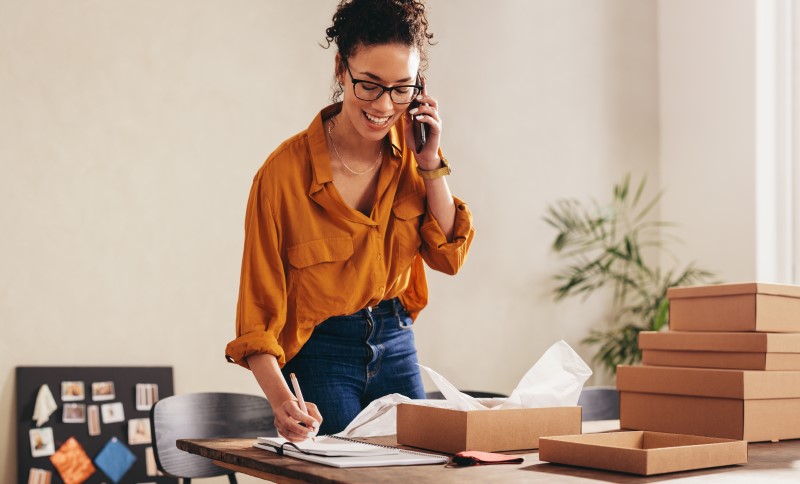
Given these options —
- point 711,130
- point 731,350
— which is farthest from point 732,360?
point 711,130

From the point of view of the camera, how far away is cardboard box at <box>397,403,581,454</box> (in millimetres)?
1311

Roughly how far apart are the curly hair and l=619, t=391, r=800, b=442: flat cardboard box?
0.90 m

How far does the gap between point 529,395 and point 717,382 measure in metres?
0.43

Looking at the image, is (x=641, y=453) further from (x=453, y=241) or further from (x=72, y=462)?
(x=72, y=462)

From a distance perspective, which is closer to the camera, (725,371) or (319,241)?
(725,371)

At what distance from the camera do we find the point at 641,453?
1.11 meters

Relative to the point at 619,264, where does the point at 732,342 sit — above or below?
below

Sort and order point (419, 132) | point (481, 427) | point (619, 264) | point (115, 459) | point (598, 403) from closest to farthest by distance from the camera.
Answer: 1. point (481, 427)
2. point (419, 132)
3. point (598, 403)
4. point (115, 459)
5. point (619, 264)

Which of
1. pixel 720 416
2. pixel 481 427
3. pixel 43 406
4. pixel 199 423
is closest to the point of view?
pixel 481 427

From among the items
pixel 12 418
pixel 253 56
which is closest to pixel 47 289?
pixel 12 418

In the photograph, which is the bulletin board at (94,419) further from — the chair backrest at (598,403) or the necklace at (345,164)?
the necklace at (345,164)

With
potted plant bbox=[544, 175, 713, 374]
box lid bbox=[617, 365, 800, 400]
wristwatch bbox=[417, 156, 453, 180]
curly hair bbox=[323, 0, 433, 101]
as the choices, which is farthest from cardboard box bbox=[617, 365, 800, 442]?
potted plant bbox=[544, 175, 713, 374]

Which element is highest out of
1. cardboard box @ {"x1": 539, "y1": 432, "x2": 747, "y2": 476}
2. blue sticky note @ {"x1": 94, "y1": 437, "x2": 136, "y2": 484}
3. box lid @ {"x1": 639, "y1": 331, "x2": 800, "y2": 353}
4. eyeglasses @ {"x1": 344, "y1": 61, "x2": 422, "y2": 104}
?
eyeglasses @ {"x1": 344, "y1": 61, "x2": 422, "y2": 104}

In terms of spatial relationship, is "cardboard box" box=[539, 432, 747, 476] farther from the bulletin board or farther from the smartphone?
the bulletin board
